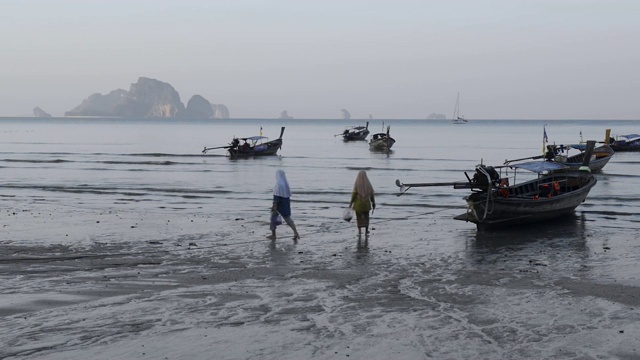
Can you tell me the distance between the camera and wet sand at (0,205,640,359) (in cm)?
941

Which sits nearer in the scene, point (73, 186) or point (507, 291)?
point (507, 291)

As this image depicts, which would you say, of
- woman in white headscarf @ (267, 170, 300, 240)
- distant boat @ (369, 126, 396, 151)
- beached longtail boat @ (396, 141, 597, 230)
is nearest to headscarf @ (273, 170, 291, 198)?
woman in white headscarf @ (267, 170, 300, 240)

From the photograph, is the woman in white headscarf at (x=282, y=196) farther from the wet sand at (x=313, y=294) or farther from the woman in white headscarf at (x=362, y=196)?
the woman in white headscarf at (x=362, y=196)

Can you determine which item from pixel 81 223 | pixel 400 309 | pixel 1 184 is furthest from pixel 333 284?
pixel 1 184

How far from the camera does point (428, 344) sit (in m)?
9.55

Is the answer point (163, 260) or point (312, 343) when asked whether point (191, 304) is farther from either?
point (163, 260)

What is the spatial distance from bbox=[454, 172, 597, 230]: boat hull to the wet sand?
66 cm

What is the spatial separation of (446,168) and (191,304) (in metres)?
44.3

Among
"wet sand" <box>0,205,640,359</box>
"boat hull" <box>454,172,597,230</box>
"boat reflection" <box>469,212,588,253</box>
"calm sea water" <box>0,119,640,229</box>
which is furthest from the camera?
"calm sea water" <box>0,119,640,229</box>

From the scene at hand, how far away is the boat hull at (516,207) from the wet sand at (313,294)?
0.66 m

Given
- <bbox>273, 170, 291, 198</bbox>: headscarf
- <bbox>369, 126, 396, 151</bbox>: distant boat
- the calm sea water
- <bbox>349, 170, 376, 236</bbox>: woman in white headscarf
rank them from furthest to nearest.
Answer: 1. <bbox>369, 126, 396, 151</bbox>: distant boat
2. the calm sea water
3. <bbox>349, 170, 376, 236</bbox>: woman in white headscarf
4. <bbox>273, 170, 291, 198</bbox>: headscarf

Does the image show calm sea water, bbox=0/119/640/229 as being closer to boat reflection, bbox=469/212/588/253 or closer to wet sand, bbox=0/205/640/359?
boat reflection, bbox=469/212/588/253

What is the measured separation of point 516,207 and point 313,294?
10735 millimetres

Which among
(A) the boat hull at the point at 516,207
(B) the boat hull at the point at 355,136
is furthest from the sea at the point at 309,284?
(B) the boat hull at the point at 355,136
